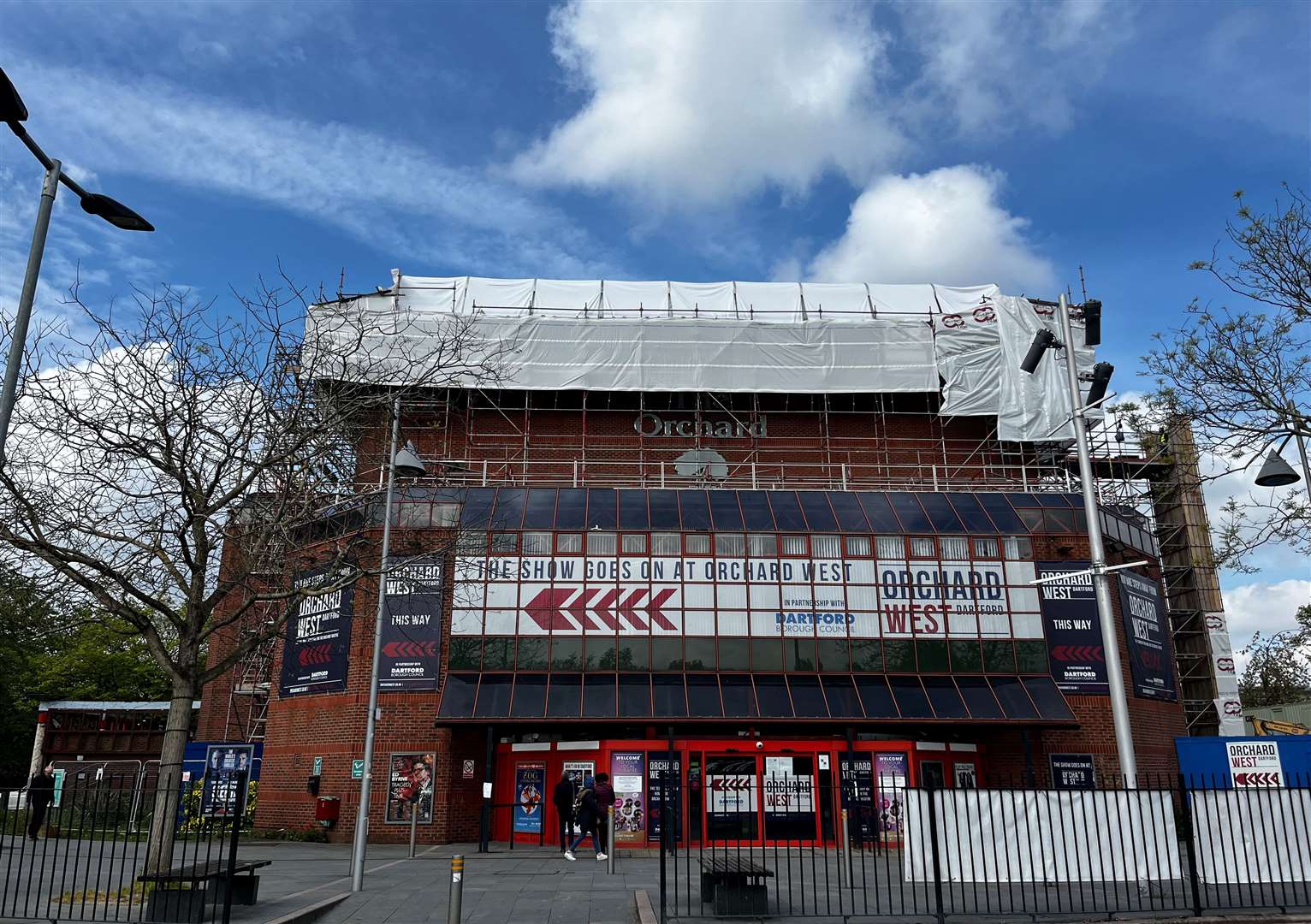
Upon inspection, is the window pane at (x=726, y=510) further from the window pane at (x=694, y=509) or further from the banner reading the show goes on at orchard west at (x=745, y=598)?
the banner reading the show goes on at orchard west at (x=745, y=598)

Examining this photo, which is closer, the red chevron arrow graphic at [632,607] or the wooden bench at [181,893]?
the wooden bench at [181,893]

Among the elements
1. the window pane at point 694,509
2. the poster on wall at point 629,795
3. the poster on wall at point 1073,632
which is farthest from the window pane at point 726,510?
the poster on wall at point 1073,632

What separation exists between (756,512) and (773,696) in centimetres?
526

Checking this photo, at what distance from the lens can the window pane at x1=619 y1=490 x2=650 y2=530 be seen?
2569 centimetres

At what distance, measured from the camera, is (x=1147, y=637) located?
92.0ft

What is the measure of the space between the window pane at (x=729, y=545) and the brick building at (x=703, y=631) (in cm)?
5

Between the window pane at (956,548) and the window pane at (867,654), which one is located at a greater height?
the window pane at (956,548)

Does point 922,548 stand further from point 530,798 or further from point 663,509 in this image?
point 530,798

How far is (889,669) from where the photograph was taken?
24.4 m

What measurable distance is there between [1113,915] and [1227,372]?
7649mm

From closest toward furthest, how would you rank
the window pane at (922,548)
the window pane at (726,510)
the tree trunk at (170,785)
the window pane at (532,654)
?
the tree trunk at (170,785) → the window pane at (532,654) → the window pane at (922,548) → the window pane at (726,510)

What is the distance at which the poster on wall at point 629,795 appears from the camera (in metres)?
22.5

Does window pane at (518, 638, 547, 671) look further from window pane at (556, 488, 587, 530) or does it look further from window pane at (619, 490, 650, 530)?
window pane at (619, 490, 650, 530)

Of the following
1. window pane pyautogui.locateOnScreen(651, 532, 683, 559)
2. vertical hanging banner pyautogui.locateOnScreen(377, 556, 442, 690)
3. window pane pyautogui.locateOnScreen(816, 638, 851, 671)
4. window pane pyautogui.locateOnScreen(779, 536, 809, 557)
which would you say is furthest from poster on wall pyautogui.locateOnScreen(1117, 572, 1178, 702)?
vertical hanging banner pyautogui.locateOnScreen(377, 556, 442, 690)
